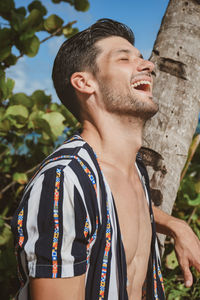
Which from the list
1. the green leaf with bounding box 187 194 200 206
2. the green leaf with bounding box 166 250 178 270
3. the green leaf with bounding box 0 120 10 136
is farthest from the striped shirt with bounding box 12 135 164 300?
the green leaf with bounding box 187 194 200 206

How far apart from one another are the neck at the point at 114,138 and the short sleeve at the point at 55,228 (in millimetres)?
444

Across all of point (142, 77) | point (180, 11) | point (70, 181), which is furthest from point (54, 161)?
point (180, 11)

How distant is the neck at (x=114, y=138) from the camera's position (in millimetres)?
1458

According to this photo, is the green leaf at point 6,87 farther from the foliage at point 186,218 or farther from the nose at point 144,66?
the foliage at point 186,218

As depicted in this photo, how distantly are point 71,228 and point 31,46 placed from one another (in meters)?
1.86

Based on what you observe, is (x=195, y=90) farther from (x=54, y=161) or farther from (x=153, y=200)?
(x=54, y=161)

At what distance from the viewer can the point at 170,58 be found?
5.72 feet

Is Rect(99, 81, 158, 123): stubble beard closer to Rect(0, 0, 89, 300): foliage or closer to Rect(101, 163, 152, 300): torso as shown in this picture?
Rect(101, 163, 152, 300): torso

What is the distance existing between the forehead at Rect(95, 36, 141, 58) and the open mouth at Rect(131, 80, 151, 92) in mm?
191

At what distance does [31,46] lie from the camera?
2414mm

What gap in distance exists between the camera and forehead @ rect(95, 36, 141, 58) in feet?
5.31

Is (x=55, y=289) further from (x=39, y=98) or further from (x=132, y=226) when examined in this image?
(x=39, y=98)

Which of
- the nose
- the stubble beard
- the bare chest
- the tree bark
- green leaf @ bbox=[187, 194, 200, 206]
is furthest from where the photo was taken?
green leaf @ bbox=[187, 194, 200, 206]

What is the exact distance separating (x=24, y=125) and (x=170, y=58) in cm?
132
